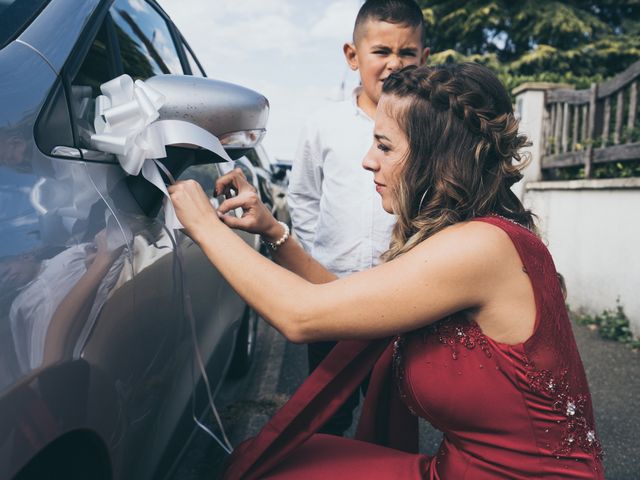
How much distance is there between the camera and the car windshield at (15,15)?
4.00 ft

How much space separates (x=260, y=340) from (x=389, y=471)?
316 cm

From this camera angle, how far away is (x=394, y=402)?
170cm

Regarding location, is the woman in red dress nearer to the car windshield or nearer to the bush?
the car windshield

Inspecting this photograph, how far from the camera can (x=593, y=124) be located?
17.6 feet

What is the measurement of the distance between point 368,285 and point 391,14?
1.29 m

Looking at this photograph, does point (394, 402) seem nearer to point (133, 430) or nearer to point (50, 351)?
point (133, 430)

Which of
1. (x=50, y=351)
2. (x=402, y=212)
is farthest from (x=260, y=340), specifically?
(x=50, y=351)

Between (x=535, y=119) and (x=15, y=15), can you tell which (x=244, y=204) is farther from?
(x=535, y=119)

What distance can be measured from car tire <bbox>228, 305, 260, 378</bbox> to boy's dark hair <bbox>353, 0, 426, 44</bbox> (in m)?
1.61

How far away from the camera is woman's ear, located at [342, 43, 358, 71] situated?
2433 mm

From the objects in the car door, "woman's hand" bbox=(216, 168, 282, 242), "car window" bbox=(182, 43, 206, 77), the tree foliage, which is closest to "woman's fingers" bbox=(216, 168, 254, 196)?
"woman's hand" bbox=(216, 168, 282, 242)

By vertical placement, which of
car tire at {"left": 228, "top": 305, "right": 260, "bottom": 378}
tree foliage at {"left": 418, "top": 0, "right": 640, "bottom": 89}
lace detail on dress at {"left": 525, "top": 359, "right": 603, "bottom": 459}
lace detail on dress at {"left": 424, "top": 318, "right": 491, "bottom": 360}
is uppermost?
lace detail on dress at {"left": 424, "top": 318, "right": 491, "bottom": 360}

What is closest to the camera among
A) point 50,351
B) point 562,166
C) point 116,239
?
point 50,351

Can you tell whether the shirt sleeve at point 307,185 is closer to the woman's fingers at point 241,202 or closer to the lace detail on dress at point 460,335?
the woman's fingers at point 241,202
